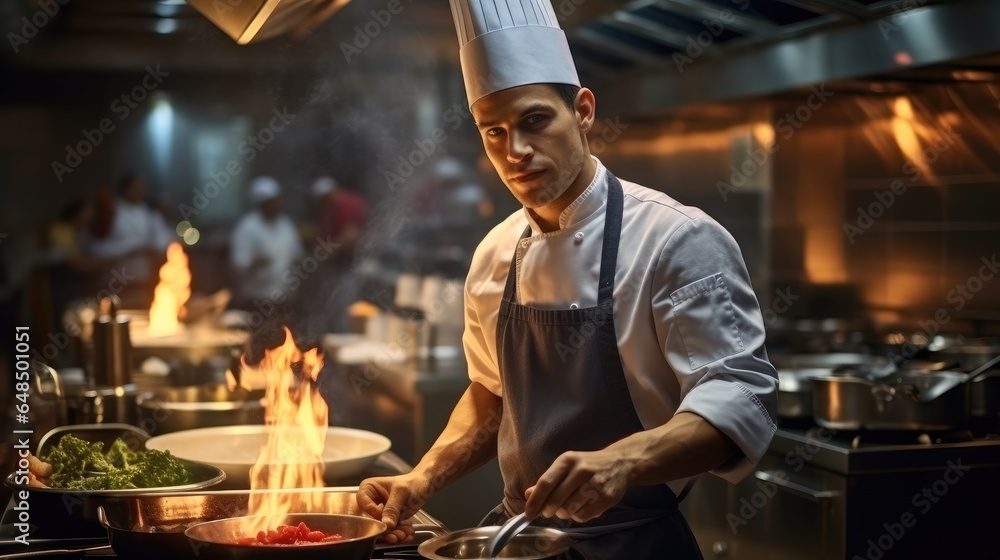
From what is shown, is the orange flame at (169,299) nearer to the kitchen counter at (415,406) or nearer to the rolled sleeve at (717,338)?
the kitchen counter at (415,406)

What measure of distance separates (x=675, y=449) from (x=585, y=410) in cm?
28

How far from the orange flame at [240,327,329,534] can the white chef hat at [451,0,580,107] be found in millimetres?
716

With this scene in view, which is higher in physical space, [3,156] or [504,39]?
[3,156]

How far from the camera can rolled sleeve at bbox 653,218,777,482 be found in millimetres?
1561

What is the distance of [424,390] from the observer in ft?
13.2

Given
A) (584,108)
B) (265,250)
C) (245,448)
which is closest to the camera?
(584,108)

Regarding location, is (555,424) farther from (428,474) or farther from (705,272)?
(705,272)

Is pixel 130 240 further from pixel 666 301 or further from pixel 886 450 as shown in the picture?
pixel 666 301

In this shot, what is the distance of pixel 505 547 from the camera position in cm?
144

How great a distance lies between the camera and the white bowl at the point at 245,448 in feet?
6.88

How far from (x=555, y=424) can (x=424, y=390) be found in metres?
2.27

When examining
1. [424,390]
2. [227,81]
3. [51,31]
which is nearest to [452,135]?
[227,81]

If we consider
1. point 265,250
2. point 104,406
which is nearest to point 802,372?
point 104,406

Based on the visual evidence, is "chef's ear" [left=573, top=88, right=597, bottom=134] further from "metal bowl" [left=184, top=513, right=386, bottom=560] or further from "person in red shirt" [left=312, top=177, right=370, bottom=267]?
"person in red shirt" [left=312, top=177, right=370, bottom=267]
